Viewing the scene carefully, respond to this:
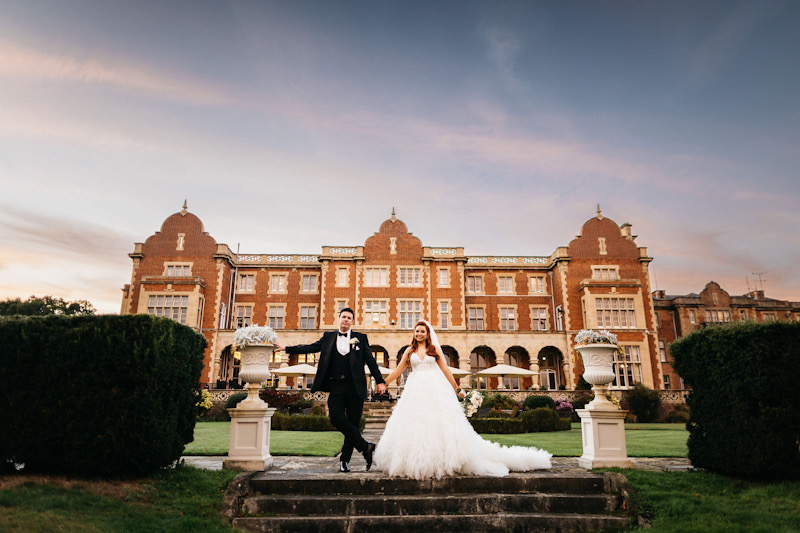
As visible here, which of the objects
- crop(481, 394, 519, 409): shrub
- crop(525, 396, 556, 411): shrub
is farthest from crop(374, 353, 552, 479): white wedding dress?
crop(525, 396, 556, 411): shrub

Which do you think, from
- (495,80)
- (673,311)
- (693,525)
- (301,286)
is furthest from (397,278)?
(693,525)

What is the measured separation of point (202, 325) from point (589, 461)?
3149 cm

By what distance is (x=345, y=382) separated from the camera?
21.2 ft

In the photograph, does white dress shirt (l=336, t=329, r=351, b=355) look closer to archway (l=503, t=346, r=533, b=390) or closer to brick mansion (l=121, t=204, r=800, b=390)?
brick mansion (l=121, t=204, r=800, b=390)

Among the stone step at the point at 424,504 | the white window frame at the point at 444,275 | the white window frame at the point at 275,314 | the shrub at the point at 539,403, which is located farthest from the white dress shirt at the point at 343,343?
the white window frame at the point at 275,314

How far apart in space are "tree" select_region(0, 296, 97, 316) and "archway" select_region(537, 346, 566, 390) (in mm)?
42568

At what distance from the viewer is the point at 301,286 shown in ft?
120

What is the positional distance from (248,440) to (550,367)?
105 ft

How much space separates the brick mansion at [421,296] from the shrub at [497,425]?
13182 millimetres

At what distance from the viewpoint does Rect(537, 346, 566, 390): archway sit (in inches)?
1362

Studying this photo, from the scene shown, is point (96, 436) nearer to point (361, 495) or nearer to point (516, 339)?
point (361, 495)

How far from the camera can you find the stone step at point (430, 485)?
5.70m

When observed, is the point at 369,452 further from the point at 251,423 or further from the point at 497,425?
the point at 497,425

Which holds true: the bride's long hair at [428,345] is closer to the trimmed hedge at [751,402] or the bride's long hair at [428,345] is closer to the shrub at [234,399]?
the trimmed hedge at [751,402]
